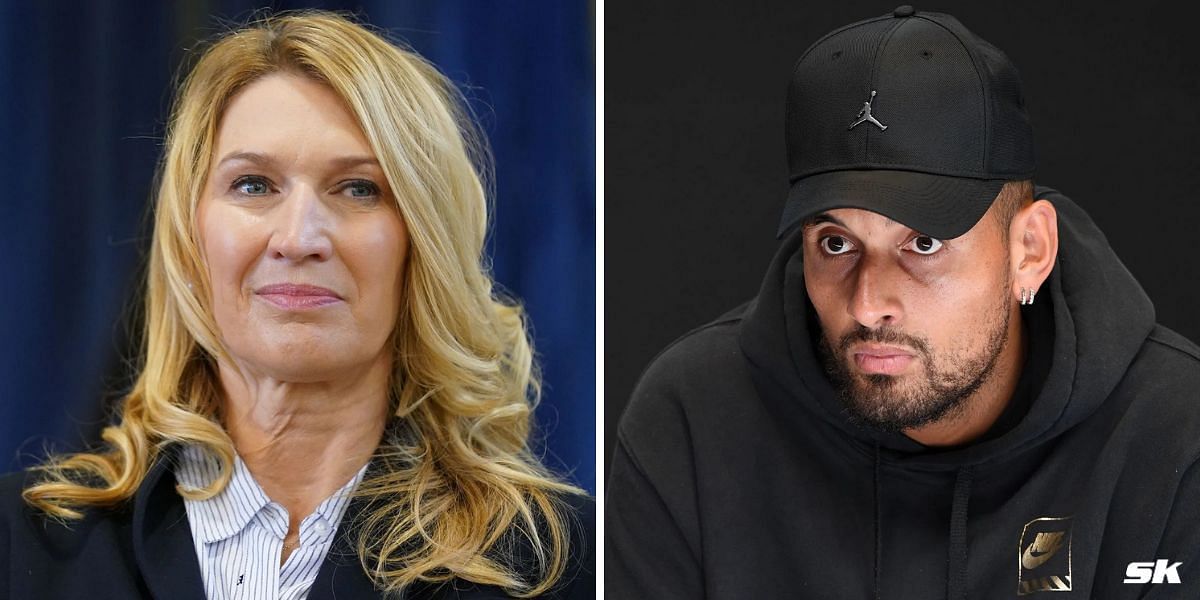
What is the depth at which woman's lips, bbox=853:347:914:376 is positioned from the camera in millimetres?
2080

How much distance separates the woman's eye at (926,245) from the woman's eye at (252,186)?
885 mm

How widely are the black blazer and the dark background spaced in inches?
48.7

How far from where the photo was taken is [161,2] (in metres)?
1.75

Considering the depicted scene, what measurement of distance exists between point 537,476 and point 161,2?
2.34 ft

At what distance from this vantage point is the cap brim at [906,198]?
1984 mm

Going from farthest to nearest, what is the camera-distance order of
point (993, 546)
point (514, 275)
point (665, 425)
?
1. point (665, 425)
2. point (993, 546)
3. point (514, 275)

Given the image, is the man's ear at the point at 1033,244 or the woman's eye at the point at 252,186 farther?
the man's ear at the point at 1033,244

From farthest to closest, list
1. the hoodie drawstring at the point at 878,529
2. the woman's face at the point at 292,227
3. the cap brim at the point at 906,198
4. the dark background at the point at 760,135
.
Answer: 1. the dark background at the point at 760,135
2. the hoodie drawstring at the point at 878,529
3. the cap brim at the point at 906,198
4. the woman's face at the point at 292,227

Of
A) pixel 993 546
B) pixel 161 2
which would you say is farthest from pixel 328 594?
pixel 993 546

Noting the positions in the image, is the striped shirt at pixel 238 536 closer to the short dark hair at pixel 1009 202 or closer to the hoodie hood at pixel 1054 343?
the hoodie hood at pixel 1054 343

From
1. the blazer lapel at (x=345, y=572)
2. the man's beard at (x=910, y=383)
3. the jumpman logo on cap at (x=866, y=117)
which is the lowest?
the blazer lapel at (x=345, y=572)

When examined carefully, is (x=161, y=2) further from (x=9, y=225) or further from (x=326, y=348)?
(x=326, y=348)

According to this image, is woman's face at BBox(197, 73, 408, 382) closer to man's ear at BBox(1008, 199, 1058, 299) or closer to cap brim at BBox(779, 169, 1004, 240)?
cap brim at BBox(779, 169, 1004, 240)
